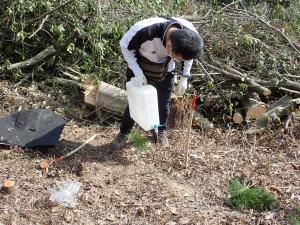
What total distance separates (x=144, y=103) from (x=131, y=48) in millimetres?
450

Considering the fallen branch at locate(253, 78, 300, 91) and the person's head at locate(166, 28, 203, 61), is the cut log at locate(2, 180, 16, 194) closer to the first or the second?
the person's head at locate(166, 28, 203, 61)

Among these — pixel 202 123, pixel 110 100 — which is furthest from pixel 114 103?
pixel 202 123

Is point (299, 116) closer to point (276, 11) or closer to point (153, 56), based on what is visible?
point (153, 56)

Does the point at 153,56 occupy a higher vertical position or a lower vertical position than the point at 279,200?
higher

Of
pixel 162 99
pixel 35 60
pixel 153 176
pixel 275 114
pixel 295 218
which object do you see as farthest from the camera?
pixel 35 60

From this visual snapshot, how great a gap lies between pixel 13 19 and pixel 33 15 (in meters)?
0.28

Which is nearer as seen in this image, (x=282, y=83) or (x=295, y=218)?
(x=295, y=218)

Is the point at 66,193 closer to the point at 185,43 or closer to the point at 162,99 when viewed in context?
the point at 162,99

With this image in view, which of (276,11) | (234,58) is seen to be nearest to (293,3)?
(276,11)

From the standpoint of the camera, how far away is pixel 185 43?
125 inches

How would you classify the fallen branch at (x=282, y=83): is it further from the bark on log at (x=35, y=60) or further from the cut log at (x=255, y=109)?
the bark on log at (x=35, y=60)

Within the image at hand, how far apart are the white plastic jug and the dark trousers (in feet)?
0.74

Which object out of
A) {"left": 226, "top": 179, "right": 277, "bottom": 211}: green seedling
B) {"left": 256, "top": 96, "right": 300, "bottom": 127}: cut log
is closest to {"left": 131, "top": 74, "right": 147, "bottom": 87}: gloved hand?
{"left": 226, "top": 179, "right": 277, "bottom": 211}: green seedling

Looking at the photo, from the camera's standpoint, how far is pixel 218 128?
4.64 meters
